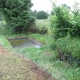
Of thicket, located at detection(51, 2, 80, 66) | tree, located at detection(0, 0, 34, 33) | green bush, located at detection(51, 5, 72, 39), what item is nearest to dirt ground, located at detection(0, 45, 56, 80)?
thicket, located at detection(51, 2, 80, 66)

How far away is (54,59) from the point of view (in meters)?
6.99

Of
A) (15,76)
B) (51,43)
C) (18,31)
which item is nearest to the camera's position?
(15,76)

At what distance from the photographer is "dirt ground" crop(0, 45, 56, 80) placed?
17.0 ft

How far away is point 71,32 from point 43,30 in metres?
8.29

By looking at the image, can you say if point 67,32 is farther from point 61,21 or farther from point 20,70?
point 20,70

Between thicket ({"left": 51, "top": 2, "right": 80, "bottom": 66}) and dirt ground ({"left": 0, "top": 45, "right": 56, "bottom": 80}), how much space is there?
0.96 m

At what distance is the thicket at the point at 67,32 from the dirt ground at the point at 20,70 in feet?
3.14

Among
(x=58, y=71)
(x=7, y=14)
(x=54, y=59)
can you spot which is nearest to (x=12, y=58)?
(x=54, y=59)

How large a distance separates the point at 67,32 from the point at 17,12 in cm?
899

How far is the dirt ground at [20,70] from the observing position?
519 centimetres

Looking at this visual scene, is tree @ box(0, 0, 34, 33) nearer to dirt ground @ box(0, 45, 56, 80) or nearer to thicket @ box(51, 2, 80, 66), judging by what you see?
thicket @ box(51, 2, 80, 66)

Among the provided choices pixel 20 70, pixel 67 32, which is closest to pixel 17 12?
pixel 67 32

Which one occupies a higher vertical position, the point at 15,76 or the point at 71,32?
the point at 71,32

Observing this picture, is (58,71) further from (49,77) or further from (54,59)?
(54,59)
